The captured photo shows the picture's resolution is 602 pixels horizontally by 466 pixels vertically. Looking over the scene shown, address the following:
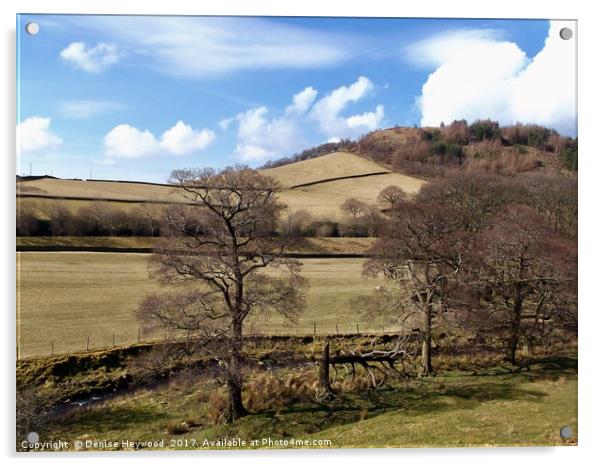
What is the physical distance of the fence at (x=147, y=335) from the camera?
554 centimetres

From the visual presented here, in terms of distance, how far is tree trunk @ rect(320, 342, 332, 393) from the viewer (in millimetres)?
5887

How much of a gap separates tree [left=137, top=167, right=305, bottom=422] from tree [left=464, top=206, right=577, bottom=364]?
307cm

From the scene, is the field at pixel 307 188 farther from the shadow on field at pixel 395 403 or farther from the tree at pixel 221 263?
the shadow on field at pixel 395 403

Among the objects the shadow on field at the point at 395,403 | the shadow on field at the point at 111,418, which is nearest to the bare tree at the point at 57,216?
the shadow on field at the point at 111,418

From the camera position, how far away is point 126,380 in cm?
605

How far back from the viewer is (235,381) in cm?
550

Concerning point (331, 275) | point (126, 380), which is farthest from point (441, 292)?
point (126, 380)

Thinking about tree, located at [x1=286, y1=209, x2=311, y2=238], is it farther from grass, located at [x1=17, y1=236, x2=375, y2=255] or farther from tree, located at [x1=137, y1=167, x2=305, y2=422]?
tree, located at [x1=137, y1=167, x2=305, y2=422]

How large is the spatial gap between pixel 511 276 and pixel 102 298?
5.90 metres

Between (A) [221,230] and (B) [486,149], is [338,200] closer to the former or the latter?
(B) [486,149]

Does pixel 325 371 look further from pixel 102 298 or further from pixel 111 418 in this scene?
pixel 102 298

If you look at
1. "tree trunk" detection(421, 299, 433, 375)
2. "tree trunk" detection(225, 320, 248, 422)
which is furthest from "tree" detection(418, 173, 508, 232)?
"tree trunk" detection(225, 320, 248, 422)

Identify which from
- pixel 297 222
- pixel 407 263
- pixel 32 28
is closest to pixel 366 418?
pixel 407 263

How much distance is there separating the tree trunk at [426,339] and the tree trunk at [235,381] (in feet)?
8.99
